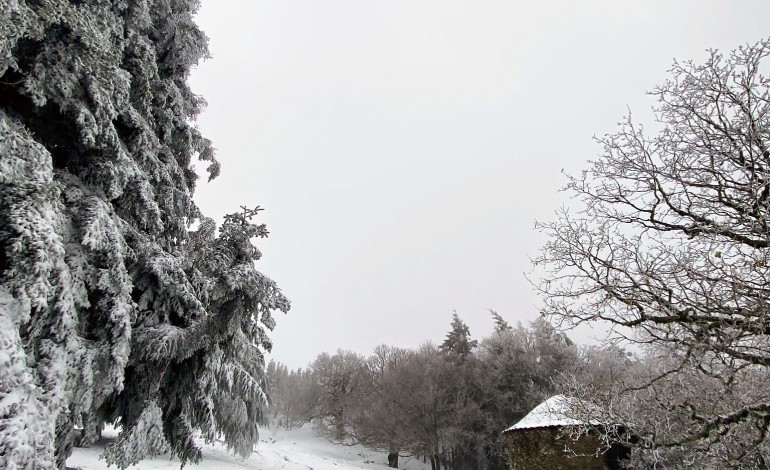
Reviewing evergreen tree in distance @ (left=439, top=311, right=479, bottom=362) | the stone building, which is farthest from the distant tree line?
the stone building

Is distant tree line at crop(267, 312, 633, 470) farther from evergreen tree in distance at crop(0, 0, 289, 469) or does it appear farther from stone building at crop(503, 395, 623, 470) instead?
evergreen tree in distance at crop(0, 0, 289, 469)

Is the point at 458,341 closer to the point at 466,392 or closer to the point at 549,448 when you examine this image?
the point at 466,392

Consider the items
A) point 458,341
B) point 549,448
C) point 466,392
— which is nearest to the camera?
point 549,448

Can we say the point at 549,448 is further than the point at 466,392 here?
No

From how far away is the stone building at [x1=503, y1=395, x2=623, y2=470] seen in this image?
13227mm

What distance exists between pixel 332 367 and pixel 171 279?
46.1 meters

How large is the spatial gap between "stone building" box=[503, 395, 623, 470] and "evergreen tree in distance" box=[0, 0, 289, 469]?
1116cm

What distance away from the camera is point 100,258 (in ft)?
18.4

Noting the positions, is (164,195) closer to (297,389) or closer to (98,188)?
(98,188)

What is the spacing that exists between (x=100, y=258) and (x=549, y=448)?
1505cm

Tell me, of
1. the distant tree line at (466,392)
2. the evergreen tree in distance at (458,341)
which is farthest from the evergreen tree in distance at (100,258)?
the evergreen tree in distance at (458,341)

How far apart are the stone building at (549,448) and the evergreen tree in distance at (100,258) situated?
11.2 m

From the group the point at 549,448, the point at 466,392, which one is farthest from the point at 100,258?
the point at 466,392

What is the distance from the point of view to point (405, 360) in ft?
125
